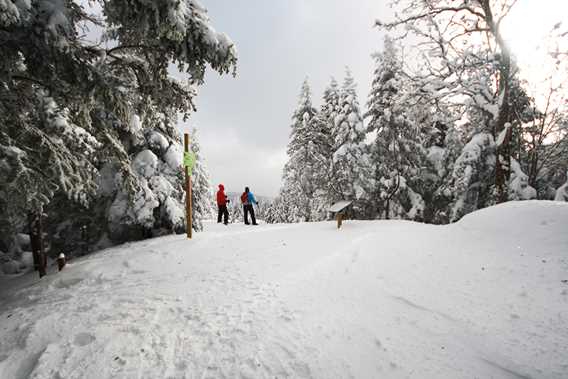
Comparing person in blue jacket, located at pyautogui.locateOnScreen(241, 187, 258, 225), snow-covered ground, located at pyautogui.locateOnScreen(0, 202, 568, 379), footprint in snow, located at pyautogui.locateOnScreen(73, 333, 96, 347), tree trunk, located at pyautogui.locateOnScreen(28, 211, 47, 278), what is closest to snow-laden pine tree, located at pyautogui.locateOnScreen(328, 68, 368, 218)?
person in blue jacket, located at pyautogui.locateOnScreen(241, 187, 258, 225)

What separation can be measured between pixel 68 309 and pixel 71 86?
3335 mm

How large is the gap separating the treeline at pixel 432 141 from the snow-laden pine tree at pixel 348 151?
0.07 meters

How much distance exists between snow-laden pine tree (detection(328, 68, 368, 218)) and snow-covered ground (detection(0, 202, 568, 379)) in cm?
1244

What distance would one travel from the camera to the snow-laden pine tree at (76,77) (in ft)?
11.9

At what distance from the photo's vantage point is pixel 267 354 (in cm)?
292

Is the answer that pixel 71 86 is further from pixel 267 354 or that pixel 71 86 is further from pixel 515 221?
pixel 515 221

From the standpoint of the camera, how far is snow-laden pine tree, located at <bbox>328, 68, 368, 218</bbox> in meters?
18.9

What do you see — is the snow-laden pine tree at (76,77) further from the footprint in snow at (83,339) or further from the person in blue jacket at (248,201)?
the person in blue jacket at (248,201)

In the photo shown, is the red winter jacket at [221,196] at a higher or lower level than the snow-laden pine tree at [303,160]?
lower

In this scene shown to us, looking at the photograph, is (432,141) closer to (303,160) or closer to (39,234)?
(303,160)

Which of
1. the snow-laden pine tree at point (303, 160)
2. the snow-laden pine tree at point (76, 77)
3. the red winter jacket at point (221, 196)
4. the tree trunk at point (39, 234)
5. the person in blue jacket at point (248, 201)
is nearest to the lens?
the snow-laden pine tree at point (76, 77)

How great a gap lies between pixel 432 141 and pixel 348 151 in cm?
635

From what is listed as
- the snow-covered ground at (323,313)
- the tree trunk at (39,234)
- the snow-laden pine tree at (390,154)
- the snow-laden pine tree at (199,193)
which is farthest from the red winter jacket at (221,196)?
the snow-laden pine tree at (390,154)

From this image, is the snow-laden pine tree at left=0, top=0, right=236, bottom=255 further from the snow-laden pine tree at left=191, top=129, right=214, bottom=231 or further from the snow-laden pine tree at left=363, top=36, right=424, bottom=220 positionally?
the snow-laden pine tree at left=363, top=36, right=424, bottom=220
